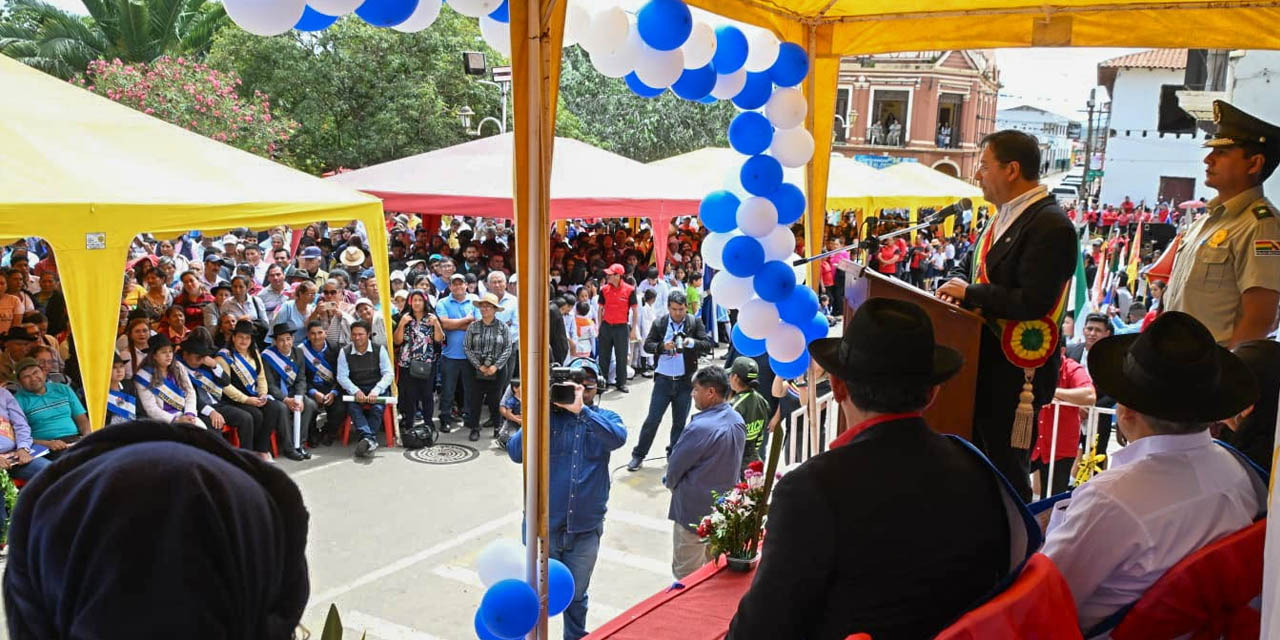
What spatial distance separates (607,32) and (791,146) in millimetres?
1611

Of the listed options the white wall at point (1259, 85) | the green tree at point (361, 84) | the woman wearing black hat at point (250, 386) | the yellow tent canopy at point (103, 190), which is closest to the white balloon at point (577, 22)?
the yellow tent canopy at point (103, 190)

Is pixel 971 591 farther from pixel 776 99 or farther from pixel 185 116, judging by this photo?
pixel 185 116

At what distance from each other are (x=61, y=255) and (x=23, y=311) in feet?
14.7

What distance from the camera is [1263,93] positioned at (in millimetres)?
12492

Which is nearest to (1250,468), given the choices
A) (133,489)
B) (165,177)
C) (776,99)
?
(133,489)

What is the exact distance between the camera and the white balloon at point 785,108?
15.8ft

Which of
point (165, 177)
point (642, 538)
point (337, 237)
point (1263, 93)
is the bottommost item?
point (642, 538)

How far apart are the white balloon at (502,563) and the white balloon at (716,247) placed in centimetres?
203

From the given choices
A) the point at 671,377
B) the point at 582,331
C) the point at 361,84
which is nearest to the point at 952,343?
the point at 671,377

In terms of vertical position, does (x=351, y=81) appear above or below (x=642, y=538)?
above

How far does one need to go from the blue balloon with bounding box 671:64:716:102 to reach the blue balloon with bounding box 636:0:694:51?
1.43ft

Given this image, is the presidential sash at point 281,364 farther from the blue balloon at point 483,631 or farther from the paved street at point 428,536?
the blue balloon at point 483,631

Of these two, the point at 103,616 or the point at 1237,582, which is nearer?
the point at 103,616

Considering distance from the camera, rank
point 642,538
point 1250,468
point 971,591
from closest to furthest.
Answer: point 971,591 → point 1250,468 → point 642,538
